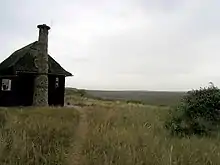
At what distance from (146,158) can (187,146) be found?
2.25 metres

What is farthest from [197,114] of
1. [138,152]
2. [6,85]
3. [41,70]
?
[6,85]

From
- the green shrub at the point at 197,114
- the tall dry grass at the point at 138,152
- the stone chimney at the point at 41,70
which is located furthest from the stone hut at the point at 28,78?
the tall dry grass at the point at 138,152

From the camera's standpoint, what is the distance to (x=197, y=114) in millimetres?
14727

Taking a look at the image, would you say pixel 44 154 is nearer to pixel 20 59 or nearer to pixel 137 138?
pixel 137 138

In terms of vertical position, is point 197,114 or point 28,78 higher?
point 28,78

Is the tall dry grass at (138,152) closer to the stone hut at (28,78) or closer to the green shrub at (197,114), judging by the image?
the green shrub at (197,114)

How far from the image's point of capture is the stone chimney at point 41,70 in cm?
3206

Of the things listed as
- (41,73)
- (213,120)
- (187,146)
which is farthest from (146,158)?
(41,73)

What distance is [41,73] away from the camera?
105ft

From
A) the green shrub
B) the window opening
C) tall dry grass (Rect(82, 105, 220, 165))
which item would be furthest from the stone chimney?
tall dry grass (Rect(82, 105, 220, 165))

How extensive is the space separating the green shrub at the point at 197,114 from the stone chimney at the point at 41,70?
1863 cm

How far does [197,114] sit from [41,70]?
20.4m

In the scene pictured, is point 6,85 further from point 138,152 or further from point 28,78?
point 138,152

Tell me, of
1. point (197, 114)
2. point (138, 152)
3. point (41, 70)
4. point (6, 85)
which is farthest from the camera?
point (6, 85)
